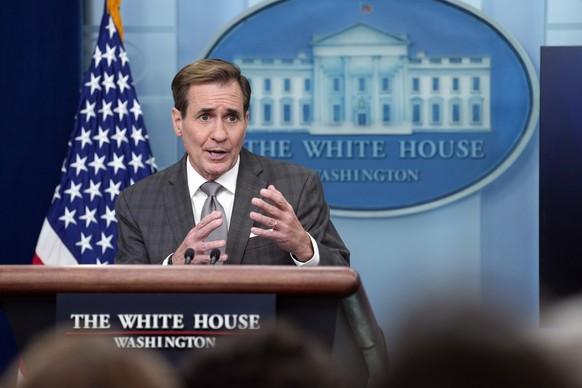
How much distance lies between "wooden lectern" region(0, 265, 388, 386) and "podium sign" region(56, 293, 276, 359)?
2cm

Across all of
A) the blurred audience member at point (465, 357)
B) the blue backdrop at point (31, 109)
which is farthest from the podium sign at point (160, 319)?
the blue backdrop at point (31, 109)

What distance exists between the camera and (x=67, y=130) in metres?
4.41

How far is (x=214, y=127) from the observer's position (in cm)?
274

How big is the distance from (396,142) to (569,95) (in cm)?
79

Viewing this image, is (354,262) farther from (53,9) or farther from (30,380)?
(30,380)

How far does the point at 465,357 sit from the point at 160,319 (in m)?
1.08

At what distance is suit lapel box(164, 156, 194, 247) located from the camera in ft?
8.50

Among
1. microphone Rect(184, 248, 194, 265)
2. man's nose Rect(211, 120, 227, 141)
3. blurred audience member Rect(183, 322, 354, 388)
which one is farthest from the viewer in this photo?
man's nose Rect(211, 120, 227, 141)

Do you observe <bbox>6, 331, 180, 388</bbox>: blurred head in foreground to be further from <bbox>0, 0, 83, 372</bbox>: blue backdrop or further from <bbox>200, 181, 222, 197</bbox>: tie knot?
<bbox>0, 0, 83, 372</bbox>: blue backdrop

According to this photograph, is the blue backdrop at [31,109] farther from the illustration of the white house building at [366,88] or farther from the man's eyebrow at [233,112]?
the man's eyebrow at [233,112]

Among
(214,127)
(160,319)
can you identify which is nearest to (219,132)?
(214,127)

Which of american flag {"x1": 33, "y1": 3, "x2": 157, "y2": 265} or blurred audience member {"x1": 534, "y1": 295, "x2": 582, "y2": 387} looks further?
american flag {"x1": 33, "y1": 3, "x2": 157, "y2": 265}

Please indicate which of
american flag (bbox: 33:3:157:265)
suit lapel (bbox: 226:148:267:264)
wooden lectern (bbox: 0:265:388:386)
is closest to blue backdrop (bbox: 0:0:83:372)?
american flag (bbox: 33:3:157:265)

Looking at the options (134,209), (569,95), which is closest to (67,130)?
(134,209)
